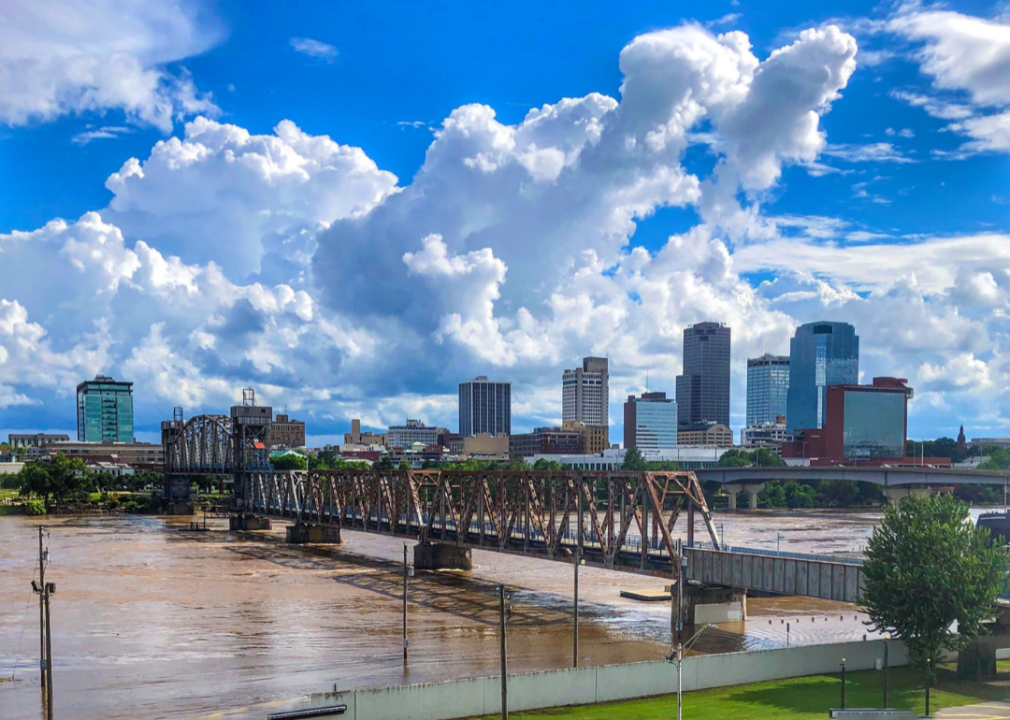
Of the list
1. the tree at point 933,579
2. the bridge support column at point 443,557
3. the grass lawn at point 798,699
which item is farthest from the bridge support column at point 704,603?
the bridge support column at point 443,557

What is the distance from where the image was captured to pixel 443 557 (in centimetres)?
11712

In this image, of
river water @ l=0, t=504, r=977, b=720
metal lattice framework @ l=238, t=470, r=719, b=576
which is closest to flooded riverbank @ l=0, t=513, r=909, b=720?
river water @ l=0, t=504, r=977, b=720

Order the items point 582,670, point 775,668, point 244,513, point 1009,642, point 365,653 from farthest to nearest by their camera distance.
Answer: point 244,513 < point 365,653 < point 1009,642 < point 775,668 < point 582,670

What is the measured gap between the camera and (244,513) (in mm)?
188875

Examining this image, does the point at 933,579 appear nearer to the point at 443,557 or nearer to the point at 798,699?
the point at 798,699

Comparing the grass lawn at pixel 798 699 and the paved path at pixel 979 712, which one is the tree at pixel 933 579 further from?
the paved path at pixel 979 712

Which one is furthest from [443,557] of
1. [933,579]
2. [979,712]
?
[979,712]

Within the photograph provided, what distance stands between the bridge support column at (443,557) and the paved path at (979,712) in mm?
71419

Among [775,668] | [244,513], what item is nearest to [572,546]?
[775,668]

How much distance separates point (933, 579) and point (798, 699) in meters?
9.72

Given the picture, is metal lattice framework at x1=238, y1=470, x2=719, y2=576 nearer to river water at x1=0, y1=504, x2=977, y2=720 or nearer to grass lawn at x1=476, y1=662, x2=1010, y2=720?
river water at x1=0, y1=504, x2=977, y2=720

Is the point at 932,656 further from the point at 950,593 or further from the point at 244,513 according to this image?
the point at 244,513

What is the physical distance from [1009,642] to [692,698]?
74.0ft

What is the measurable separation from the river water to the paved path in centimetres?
2085
